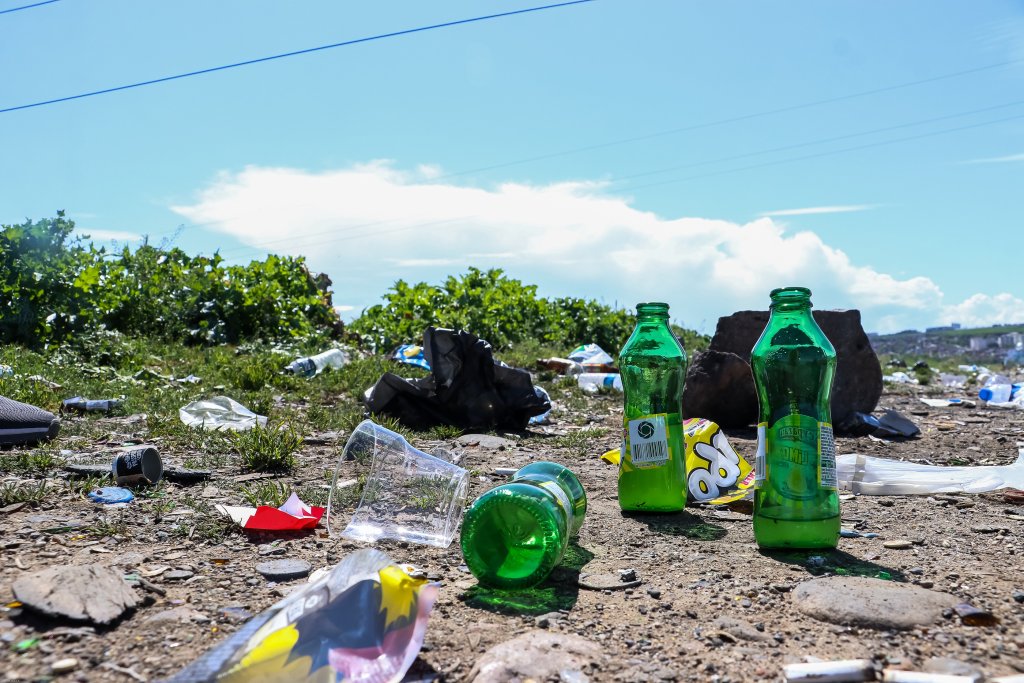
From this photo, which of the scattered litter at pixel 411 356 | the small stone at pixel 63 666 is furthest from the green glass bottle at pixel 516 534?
the scattered litter at pixel 411 356

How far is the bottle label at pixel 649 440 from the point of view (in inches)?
124

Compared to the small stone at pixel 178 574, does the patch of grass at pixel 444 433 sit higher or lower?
higher

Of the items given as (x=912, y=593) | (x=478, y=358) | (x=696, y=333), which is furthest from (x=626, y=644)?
(x=696, y=333)

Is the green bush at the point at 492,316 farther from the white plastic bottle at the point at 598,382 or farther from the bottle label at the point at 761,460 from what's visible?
the bottle label at the point at 761,460

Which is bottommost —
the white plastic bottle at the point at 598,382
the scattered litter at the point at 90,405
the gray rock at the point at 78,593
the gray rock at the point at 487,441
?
the gray rock at the point at 78,593

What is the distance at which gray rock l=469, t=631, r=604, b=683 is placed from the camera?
182cm

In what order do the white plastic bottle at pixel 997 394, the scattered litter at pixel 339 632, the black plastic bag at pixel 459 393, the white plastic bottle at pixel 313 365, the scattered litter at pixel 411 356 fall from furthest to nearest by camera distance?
the scattered litter at pixel 411 356 < the white plastic bottle at pixel 997 394 < the white plastic bottle at pixel 313 365 < the black plastic bag at pixel 459 393 < the scattered litter at pixel 339 632

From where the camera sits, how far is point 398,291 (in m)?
10.9

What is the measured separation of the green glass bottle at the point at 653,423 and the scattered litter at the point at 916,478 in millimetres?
1066

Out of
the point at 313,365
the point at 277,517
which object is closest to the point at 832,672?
the point at 277,517

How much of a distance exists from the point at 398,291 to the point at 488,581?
8749mm

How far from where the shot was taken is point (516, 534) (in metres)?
2.48

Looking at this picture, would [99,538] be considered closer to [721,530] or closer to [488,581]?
[488,581]

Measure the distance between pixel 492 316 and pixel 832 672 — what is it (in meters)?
8.74
